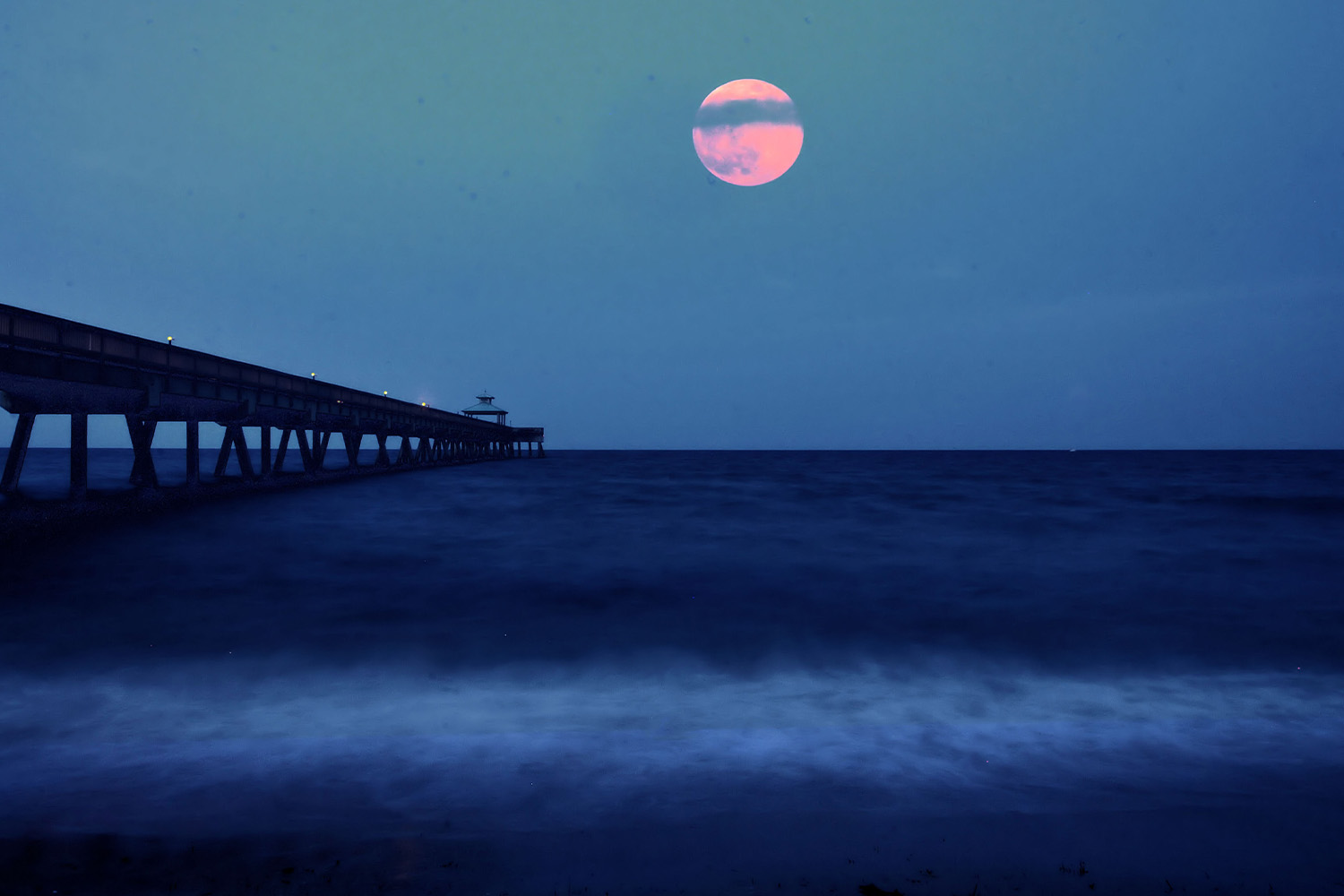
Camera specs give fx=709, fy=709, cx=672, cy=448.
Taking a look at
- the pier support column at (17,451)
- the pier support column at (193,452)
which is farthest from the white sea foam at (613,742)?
the pier support column at (193,452)

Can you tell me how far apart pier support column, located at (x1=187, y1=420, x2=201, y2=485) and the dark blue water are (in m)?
12.5

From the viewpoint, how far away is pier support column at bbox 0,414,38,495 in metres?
22.9

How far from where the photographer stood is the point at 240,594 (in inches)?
544

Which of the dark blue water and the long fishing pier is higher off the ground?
the long fishing pier

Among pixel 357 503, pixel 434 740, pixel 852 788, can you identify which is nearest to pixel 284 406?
pixel 357 503

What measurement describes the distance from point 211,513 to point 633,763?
2725cm

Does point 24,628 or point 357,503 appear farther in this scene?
point 357,503

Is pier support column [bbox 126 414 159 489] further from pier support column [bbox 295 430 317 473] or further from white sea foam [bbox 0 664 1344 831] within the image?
white sea foam [bbox 0 664 1344 831]

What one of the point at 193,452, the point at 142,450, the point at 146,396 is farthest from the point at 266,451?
the point at 146,396

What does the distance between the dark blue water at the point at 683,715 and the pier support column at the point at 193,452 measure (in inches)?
491

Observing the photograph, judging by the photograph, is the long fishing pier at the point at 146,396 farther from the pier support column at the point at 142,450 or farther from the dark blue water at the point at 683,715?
the dark blue water at the point at 683,715

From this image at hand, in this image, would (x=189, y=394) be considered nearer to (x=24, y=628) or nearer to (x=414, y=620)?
(x=24, y=628)

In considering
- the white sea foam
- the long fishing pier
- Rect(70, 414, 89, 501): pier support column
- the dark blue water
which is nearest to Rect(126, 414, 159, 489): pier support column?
the long fishing pier

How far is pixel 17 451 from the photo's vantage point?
23.5m
